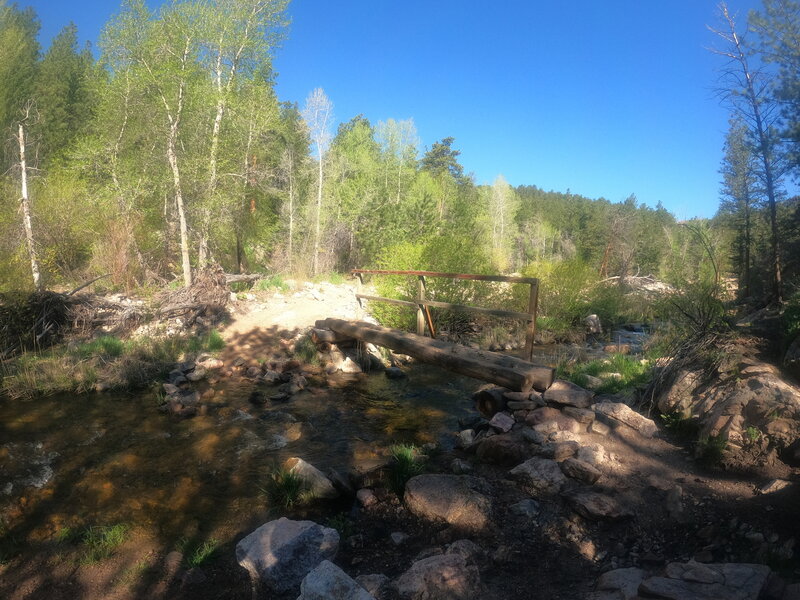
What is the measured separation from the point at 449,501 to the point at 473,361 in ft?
9.09

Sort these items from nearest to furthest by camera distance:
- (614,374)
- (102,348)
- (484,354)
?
(484,354) < (614,374) < (102,348)

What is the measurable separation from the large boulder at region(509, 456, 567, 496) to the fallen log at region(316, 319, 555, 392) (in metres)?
1.59

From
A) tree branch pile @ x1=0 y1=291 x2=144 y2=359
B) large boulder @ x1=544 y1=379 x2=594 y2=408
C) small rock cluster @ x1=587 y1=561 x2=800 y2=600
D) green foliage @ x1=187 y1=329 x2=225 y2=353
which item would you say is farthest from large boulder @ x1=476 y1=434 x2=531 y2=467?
tree branch pile @ x1=0 y1=291 x2=144 y2=359

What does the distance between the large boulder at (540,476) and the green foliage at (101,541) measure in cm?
333

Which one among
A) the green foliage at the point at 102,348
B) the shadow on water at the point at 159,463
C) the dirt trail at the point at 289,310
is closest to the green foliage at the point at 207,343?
the dirt trail at the point at 289,310

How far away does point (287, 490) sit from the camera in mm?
4223

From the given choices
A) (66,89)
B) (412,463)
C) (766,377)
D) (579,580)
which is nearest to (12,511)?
(412,463)

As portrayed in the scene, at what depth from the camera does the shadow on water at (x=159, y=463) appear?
3.44 metres

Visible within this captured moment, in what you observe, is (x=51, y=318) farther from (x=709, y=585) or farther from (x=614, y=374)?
(x=709, y=585)

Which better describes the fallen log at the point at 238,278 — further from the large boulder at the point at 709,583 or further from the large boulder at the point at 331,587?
the large boulder at the point at 709,583

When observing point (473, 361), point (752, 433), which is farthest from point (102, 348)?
point (752, 433)

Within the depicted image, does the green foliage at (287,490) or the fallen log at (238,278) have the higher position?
the fallen log at (238,278)

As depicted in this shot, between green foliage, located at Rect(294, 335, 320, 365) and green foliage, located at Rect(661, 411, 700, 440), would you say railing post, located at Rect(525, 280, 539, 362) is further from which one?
green foliage, located at Rect(294, 335, 320, 365)

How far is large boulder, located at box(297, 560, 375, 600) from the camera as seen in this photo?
2.28 m
